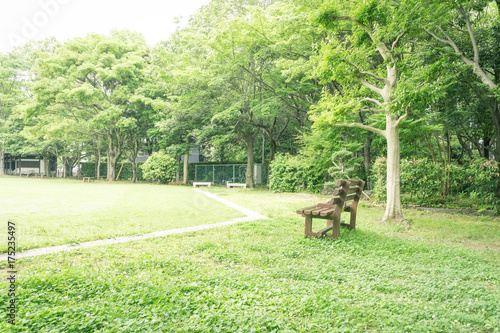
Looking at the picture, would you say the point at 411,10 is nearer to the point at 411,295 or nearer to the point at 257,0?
the point at 411,295

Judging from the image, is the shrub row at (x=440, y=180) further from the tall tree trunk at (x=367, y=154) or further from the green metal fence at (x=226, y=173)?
the green metal fence at (x=226, y=173)

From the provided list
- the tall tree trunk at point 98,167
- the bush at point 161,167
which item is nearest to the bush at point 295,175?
the bush at point 161,167

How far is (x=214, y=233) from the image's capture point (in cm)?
594

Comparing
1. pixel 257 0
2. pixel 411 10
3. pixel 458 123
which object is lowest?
pixel 458 123

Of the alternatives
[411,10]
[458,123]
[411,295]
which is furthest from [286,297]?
[458,123]

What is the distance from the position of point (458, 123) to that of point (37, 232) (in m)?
14.8

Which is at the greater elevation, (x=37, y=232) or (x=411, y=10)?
(x=411, y=10)

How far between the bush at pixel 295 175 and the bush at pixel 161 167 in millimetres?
10641

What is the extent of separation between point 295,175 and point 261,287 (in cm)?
1361

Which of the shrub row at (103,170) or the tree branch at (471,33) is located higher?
the tree branch at (471,33)

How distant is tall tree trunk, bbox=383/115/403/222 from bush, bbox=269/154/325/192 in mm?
7576

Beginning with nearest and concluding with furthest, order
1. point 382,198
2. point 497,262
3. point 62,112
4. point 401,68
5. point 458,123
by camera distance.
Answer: point 497,262
point 401,68
point 382,198
point 458,123
point 62,112

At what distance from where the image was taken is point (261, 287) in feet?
10.4

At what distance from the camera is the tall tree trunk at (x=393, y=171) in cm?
764
